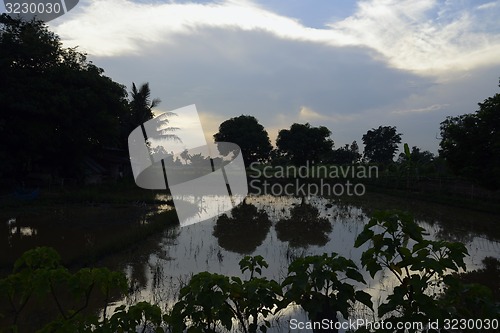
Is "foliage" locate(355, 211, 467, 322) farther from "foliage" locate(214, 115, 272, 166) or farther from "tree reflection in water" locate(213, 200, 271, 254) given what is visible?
"foliage" locate(214, 115, 272, 166)

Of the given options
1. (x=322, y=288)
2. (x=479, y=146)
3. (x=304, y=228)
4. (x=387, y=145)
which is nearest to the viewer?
(x=322, y=288)

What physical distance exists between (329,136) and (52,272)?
1456 inches

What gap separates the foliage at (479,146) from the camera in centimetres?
1359

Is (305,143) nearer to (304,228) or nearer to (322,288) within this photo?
(304,228)

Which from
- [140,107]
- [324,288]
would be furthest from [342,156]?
[324,288]

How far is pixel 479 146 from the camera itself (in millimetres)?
14391

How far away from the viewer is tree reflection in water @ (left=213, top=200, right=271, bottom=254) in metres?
9.44

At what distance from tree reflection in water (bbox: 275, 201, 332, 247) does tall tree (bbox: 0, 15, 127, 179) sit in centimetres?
1324

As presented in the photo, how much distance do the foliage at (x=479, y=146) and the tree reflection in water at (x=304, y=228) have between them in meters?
6.15

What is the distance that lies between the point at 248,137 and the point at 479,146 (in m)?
25.8

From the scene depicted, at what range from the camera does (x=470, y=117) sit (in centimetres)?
1511

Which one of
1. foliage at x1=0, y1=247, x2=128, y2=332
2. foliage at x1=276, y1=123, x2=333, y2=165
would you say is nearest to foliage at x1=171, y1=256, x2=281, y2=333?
foliage at x1=0, y1=247, x2=128, y2=332

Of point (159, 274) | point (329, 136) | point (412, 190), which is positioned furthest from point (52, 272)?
point (329, 136)

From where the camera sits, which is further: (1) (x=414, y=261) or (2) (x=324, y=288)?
(2) (x=324, y=288)
